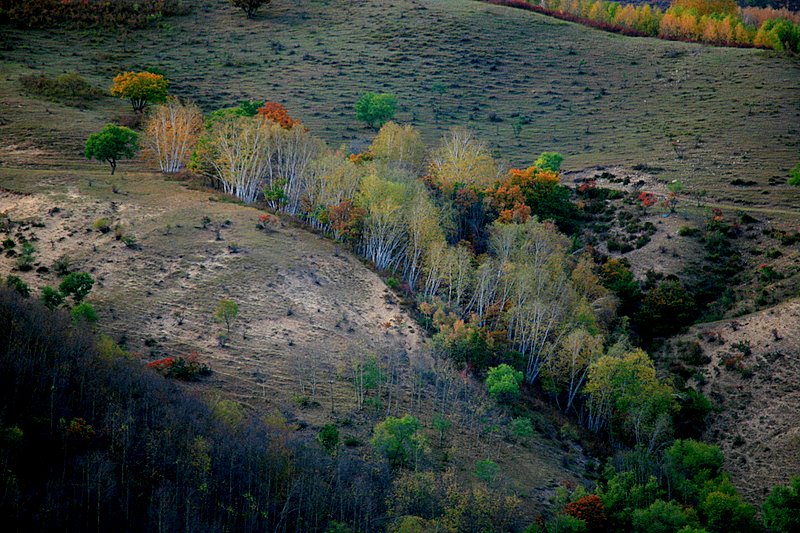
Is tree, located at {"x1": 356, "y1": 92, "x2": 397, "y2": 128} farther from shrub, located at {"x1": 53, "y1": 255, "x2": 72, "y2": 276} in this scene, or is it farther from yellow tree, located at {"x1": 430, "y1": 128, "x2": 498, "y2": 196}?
shrub, located at {"x1": 53, "y1": 255, "x2": 72, "y2": 276}

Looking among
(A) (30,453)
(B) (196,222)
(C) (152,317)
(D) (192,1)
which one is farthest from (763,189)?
(D) (192,1)

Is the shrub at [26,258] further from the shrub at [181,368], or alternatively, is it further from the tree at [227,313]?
the shrub at [181,368]

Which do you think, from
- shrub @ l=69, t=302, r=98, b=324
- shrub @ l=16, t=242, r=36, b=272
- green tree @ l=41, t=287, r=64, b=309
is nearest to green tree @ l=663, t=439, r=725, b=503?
shrub @ l=69, t=302, r=98, b=324

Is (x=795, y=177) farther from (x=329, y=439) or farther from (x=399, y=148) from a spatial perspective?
(x=329, y=439)

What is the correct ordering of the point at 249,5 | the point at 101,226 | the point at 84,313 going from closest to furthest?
the point at 84,313 → the point at 101,226 → the point at 249,5

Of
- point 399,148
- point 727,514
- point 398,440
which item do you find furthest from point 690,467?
point 399,148

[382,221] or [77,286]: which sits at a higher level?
[382,221]
